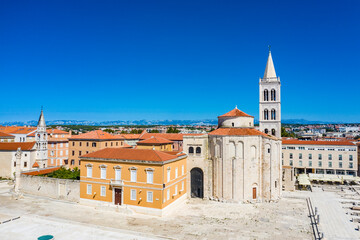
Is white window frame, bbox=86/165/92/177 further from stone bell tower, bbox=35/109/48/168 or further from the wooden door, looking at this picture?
stone bell tower, bbox=35/109/48/168

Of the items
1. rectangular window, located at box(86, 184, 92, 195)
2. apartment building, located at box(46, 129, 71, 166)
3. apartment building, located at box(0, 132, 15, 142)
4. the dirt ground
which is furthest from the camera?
apartment building, located at box(0, 132, 15, 142)

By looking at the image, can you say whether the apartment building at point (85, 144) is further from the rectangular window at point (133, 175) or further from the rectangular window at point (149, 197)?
the rectangular window at point (149, 197)

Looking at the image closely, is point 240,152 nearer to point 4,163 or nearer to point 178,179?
point 178,179

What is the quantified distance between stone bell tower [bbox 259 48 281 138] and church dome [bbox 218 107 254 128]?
8047mm

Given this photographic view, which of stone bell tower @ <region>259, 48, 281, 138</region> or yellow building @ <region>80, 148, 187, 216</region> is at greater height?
stone bell tower @ <region>259, 48, 281, 138</region>

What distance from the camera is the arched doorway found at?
42219 mm

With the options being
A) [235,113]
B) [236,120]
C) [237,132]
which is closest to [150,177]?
[237,132]

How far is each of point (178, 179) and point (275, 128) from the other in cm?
2437

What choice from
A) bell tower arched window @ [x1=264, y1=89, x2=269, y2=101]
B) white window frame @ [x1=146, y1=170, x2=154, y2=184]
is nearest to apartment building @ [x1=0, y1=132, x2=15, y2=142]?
white window frame @ [x1=146, y1=170, x2=154, y2=184]

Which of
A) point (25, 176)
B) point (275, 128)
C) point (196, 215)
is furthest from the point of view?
point (275, 128)

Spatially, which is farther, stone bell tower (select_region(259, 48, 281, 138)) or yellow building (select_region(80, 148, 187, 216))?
stone bell tower (select_region(259, 48, 281, 138))

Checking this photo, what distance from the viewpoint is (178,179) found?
38.5m

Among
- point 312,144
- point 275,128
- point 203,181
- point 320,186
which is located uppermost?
point 275,128

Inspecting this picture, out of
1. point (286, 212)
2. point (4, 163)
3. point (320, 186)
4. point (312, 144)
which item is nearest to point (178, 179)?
point (286, 212)
